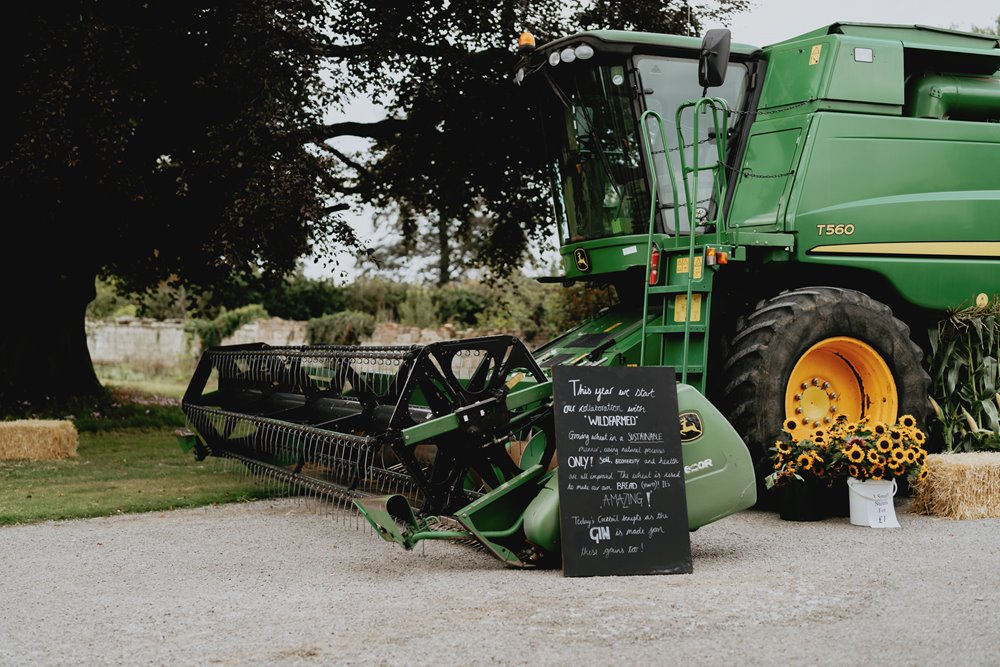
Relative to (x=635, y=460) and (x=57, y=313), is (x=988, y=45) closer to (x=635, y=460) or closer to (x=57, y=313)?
(x=635, y=460)

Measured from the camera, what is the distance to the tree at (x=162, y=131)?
9.39 meters

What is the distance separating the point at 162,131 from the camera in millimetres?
11500

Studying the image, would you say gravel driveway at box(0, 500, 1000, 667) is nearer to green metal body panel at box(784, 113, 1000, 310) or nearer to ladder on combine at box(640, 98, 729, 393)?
ladder on combine at box(640, 98, 729, 393)

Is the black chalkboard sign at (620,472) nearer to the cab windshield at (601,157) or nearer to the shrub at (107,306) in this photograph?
the cab windshield at (601,157)

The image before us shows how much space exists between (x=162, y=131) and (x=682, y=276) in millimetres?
6782

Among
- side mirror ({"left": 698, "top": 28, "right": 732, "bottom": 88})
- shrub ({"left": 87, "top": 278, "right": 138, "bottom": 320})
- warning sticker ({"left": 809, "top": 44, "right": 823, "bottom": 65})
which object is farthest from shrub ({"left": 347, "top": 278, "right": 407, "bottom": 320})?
side mirror ({"left": 698, "top": 28, "right": 732, "bottom": 88})

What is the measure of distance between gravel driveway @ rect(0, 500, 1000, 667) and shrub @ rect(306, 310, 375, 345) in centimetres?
1607

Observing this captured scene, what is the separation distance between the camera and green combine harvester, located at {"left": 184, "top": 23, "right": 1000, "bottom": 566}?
6.90 metres

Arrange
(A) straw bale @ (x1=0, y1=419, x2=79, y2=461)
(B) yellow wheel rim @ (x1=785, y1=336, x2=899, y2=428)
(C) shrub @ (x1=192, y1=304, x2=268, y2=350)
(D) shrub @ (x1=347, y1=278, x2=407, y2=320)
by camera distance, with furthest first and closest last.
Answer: (D) shrub @ (x1=347, y1=278, x2=407, y2=320)
(C) shrub @ (x1=192, y1=304, x2=268, y2=350)
(A) straw bale @ (x1=0, y1=419, x2=79, y2=461)
(B) yellow wheel rim @ (x1=785, y1=336, x2=899, y2=428)

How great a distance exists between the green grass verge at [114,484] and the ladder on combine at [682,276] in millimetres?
3125

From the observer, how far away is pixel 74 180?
10578mm

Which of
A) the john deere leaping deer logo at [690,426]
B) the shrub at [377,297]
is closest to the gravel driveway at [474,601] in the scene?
the john deere leaping deer logo at [690,426]

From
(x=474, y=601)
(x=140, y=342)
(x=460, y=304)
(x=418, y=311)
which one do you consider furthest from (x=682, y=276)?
(x=140, y=342)

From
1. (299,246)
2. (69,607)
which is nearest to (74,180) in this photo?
(299,246)
